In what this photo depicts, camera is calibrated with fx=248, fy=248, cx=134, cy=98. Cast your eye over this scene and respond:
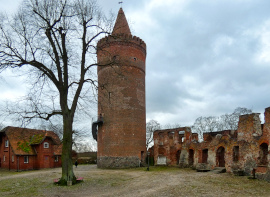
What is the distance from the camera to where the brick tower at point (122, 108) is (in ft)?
84.2

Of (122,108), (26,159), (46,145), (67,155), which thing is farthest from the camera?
(46,145)

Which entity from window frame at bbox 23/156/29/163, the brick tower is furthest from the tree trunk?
window frame at bbox 23/156/29/163

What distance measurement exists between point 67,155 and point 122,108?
1152 centimetres

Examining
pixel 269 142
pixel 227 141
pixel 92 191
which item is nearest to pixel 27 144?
pixel 92 191

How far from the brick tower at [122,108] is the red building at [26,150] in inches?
315

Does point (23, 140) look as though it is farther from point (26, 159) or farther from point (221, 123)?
point (221, 123)

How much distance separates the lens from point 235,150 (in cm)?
2011

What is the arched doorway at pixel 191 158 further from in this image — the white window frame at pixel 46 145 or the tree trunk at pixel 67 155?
the white window frame at pixel 46 145

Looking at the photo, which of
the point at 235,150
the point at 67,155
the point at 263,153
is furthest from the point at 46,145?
the point at 263,153

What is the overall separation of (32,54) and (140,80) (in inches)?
569

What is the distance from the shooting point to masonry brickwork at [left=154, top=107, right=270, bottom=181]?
16812 millimetres

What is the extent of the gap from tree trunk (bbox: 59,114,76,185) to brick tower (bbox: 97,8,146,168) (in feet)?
33.8

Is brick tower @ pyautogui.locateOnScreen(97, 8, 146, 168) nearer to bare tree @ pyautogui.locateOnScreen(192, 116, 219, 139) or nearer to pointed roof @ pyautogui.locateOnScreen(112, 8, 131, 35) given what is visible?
pointed roof @ pyautogui.locateOnScreen(112, 8, 131, 35)

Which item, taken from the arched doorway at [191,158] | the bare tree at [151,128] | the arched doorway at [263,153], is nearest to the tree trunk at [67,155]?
the arched doorway at [263,153]
